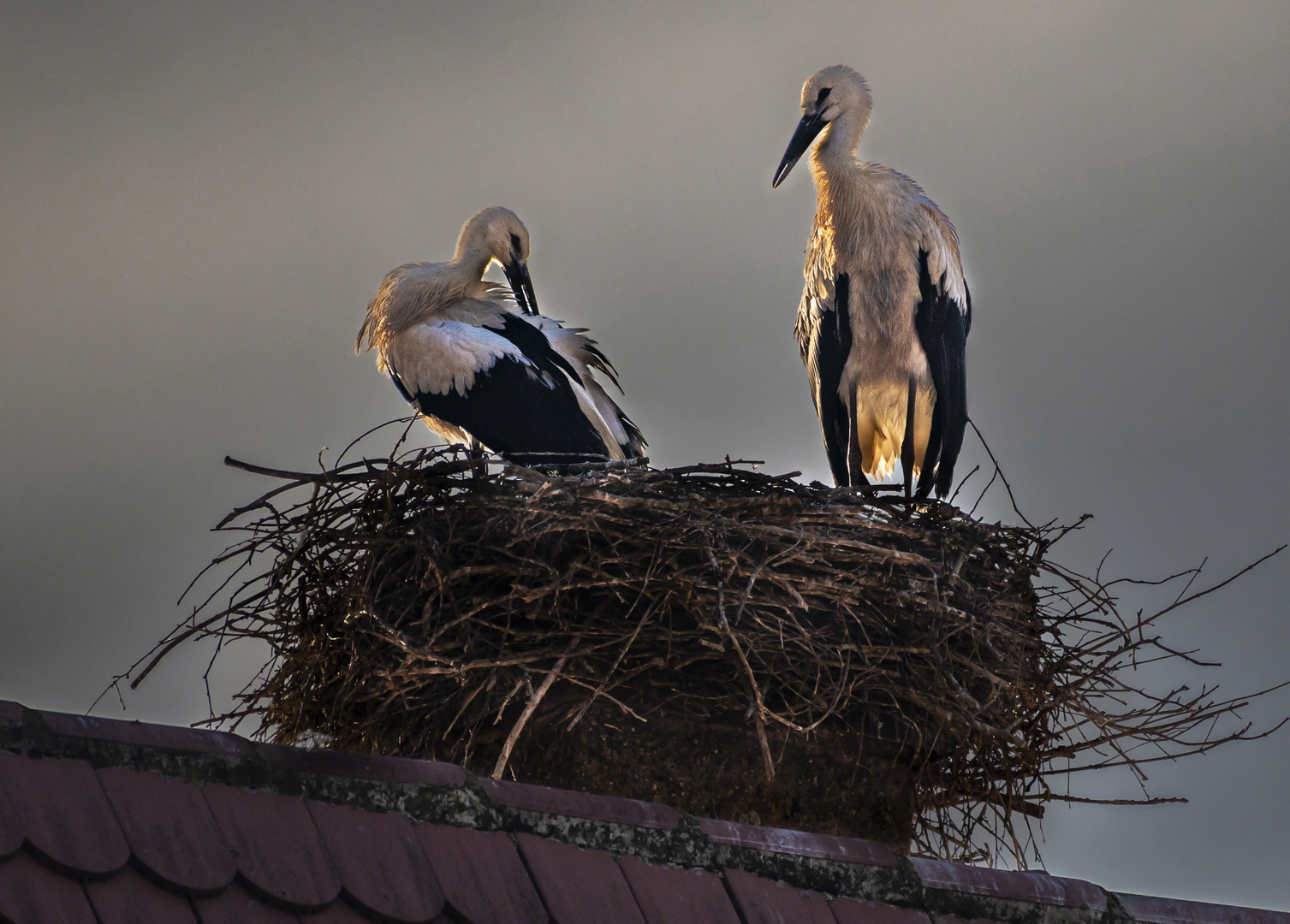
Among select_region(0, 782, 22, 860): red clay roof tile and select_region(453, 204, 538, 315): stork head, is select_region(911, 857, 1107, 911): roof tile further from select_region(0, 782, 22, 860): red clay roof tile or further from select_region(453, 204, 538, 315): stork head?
select_region(453, 204, 538, 315): stork head

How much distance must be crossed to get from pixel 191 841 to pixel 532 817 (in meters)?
0.54

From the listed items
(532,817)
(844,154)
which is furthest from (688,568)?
(844,154)

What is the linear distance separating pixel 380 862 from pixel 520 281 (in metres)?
4.40

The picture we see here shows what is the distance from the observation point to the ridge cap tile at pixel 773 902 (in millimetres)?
2404

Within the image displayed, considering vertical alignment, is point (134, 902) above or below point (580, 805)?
below

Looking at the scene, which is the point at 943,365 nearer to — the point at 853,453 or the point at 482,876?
the point at 853,453

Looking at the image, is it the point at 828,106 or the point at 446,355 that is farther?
the point at 828,106

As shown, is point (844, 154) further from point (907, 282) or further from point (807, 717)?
point (807, 717)

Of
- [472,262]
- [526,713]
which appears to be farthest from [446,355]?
[526,713]

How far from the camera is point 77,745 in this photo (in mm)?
2088

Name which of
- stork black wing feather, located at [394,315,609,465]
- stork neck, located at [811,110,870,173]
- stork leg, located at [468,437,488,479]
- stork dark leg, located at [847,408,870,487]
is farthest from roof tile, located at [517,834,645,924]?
stork neck, located at [811,110,870,173]

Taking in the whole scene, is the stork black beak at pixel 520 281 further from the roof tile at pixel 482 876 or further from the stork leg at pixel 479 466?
the roof tile at pixel 482 876

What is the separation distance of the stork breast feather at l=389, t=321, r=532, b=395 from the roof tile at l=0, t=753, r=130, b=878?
3784mm

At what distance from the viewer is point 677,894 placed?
2365mm
